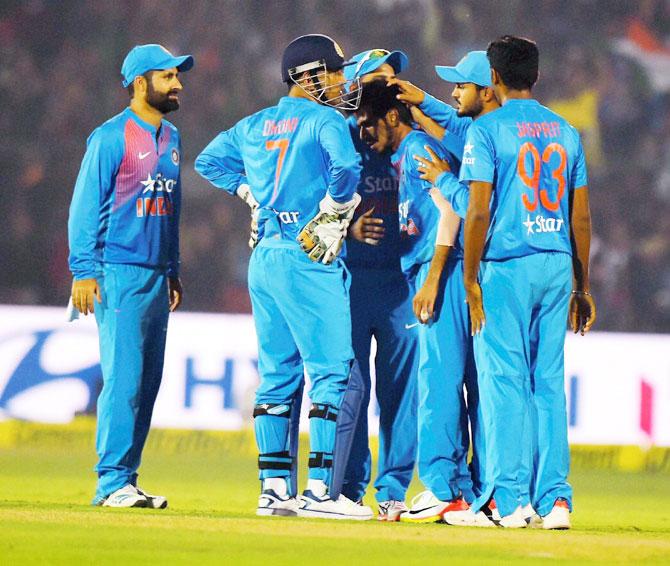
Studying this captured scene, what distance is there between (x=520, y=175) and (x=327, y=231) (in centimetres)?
90

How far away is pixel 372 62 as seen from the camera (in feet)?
21.3

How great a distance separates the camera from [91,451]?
1009 centimetres

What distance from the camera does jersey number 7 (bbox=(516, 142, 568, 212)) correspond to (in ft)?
19.3

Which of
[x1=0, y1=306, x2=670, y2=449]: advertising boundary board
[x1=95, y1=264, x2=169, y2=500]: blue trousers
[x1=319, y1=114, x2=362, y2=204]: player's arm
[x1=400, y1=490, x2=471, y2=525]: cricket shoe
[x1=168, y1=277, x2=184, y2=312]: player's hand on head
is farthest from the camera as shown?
[x1=0, y1=306, x2=670, y2=449]: advertising boundary board

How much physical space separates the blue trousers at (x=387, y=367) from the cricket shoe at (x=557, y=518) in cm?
90

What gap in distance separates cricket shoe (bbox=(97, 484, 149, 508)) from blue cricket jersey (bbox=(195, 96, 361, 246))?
138 cm

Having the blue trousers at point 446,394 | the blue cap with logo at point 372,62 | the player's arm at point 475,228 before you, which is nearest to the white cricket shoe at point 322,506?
the blue trousers at point 446,394

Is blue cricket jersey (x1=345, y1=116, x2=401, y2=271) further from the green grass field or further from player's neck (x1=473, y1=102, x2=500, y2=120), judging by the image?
the green grass field

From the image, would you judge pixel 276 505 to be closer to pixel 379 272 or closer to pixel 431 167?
pixel 379 272

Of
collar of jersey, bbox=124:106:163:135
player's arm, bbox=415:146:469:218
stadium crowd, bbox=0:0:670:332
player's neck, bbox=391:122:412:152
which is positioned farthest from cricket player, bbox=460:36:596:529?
stadium crowd, bbox=0:0:670:332

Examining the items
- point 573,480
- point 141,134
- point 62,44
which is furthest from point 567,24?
point 141,134

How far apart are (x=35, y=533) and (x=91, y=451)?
4.97 meters

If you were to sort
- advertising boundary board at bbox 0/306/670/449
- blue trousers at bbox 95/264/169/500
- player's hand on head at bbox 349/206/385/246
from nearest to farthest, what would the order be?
player's hand on head at bbox 349/206/385/246 < blue trousers at bbox 95/264/169/500 < advertising boundary board at bbox 0/306/670/449

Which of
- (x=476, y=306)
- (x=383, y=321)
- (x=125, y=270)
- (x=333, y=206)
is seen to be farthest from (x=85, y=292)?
(x=476, y=306)
